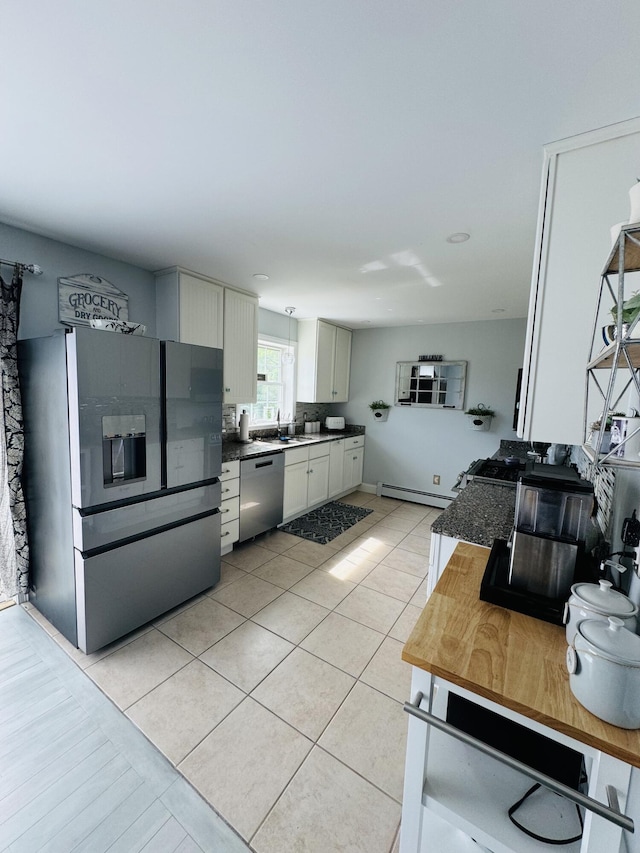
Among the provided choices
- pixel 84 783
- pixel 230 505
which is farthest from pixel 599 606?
pixel 230 505

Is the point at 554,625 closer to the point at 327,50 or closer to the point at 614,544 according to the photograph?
the point at 614,544

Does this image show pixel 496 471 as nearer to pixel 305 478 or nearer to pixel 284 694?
pixel 305 478

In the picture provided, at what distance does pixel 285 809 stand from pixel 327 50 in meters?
2.48

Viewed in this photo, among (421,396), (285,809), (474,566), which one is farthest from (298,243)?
(421,396)

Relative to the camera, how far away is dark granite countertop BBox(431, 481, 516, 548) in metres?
1.68

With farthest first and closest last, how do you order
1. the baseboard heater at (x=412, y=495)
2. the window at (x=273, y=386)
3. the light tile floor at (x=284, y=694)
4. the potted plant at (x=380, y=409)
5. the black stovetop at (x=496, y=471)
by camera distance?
the potted plant at (x=380, y=409) → the baseboard heater at (x=412, y=495) → the window at (x=273, y=386) → the black stovetop at (x=496, y=471) → the light tile floor at (x=284, y=694)

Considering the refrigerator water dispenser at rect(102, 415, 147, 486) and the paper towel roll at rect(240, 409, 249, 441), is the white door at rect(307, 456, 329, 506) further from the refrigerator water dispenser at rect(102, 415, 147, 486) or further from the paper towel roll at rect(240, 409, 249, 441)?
the refrigerator water dispenser at rect(102, 415, 147, 486)

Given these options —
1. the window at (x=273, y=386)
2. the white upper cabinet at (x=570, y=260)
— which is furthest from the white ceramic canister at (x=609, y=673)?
the window at (x=273, y=386)

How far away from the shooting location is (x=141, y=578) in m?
2.12

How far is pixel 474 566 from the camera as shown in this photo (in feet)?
4.71

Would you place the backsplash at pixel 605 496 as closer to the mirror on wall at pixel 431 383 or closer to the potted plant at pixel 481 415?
the potted plant at pixel 481 415

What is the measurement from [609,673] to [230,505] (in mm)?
2723

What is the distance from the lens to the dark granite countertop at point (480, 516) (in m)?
1.68

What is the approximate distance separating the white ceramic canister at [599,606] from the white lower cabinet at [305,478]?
2.94m
